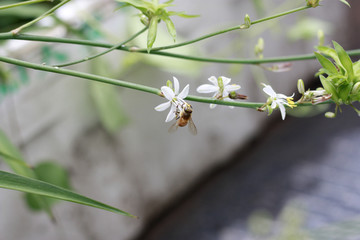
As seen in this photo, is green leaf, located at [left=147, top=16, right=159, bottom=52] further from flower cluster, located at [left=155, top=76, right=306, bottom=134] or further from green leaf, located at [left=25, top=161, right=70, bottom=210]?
green leaf, located at [left=25, top=161, right=70, bottom=210]

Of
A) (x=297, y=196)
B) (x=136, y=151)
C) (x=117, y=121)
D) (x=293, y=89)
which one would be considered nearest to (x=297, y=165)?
(x=297, y=196)

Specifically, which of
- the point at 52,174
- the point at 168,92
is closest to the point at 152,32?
the point at 168,92

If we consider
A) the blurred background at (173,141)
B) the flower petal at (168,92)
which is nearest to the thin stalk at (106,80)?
the flower petal at (168,92)

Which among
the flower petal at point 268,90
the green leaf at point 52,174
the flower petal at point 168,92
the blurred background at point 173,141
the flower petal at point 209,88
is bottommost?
the flower petal at point 268,90

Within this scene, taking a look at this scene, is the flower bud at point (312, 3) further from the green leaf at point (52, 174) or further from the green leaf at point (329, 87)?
the green leaf at point (52, 174)

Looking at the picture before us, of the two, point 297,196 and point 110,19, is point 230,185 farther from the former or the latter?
point 110,19
